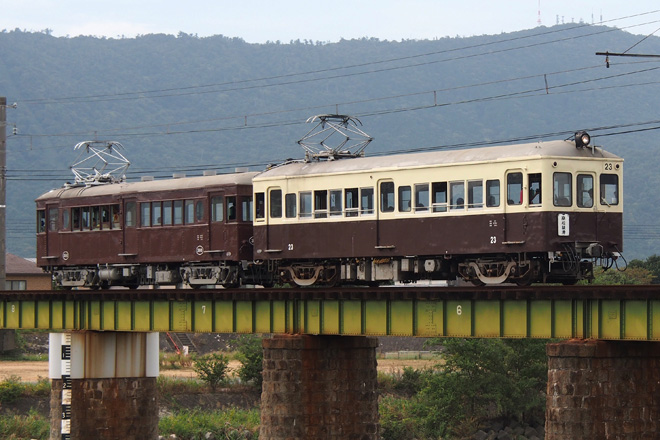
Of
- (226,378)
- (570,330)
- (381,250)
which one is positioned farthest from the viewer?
(226,378)

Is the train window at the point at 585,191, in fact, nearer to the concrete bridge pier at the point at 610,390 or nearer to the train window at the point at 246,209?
the concrete bridge pier at the point at 610,390

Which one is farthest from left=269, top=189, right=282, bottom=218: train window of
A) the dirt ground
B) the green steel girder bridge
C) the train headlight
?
Result: the dirt ground

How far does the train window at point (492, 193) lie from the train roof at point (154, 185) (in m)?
10.7

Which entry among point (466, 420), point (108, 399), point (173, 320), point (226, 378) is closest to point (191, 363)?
point (226, 378)

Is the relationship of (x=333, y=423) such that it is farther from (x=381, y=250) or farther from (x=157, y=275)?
(x=157, y=275)

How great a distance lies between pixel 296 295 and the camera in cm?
3844

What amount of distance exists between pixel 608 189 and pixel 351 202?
25.8ft

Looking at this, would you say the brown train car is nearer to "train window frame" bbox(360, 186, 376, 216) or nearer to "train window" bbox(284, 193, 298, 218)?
"train window" bbox(284, 193, 298, 218)

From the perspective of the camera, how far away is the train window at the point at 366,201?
3822 cm

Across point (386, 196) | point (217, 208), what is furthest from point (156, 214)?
point (386, 196)

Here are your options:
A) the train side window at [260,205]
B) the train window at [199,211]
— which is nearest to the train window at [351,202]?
the train side window at [260,205]

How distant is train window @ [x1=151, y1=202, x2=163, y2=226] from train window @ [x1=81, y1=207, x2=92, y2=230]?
413 cm

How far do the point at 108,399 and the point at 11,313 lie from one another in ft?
17.2

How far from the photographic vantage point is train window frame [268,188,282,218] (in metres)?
41.2
